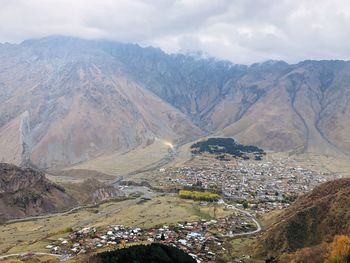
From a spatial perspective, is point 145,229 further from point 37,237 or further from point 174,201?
point 174,201

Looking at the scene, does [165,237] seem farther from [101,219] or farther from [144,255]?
[101,219]

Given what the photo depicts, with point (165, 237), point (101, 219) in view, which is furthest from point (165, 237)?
point (101, 219)

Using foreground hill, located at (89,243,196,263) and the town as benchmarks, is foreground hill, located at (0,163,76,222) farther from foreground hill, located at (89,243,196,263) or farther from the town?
foreground hill, located at (89,243,196,263)

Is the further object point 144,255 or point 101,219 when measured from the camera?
point 101,219

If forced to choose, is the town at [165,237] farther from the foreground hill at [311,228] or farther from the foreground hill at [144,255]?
the foreground hill at [311,228]

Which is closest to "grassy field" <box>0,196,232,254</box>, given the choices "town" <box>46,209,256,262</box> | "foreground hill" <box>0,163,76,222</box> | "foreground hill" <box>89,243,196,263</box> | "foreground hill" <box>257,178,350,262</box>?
"town" <box>46,209,256,262</box>

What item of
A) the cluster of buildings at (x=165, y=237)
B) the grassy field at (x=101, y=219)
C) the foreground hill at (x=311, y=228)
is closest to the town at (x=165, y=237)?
the cluster of buildings at (x=165, y=237)
